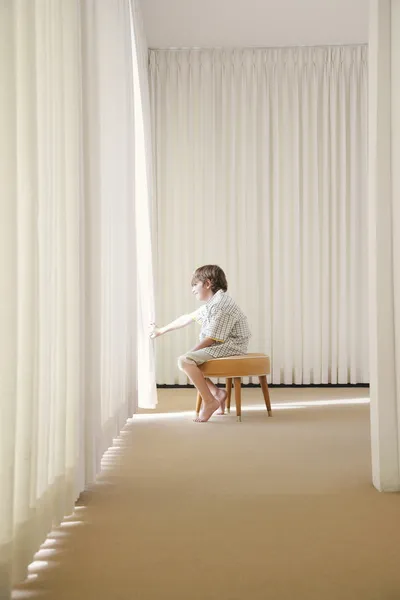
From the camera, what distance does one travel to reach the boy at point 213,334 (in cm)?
504

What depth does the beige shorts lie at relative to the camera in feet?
16.6

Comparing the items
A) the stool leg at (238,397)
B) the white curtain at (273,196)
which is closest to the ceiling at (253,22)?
the white curtain at (273,196)

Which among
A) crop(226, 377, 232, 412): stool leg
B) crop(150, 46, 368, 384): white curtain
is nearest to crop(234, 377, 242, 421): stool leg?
crop(226, 377, 232, 412): stool leg

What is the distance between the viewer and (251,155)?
7.26 m

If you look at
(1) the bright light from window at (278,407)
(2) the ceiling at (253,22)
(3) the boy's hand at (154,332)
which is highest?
(2) the ceiling at (253,22)

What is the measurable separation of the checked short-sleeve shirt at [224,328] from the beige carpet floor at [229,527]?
0.99 m

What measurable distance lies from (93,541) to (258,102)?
5.73 m

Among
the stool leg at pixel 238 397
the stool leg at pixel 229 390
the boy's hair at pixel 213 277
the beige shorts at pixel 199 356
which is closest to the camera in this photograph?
the stool leg at pixel 238 397

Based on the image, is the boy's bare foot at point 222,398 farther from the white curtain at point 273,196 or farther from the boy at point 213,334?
the white curtain at point 273,196

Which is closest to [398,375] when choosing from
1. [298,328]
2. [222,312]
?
[222,312]

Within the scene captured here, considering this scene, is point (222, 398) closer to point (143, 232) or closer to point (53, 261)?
point (143, 232)

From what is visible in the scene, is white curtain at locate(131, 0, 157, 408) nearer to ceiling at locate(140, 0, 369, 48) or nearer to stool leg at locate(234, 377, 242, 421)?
ceiling at locate(140, 0, 369, 48)

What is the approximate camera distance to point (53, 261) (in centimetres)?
265

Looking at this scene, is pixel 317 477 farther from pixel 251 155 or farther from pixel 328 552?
pixel 251 155
